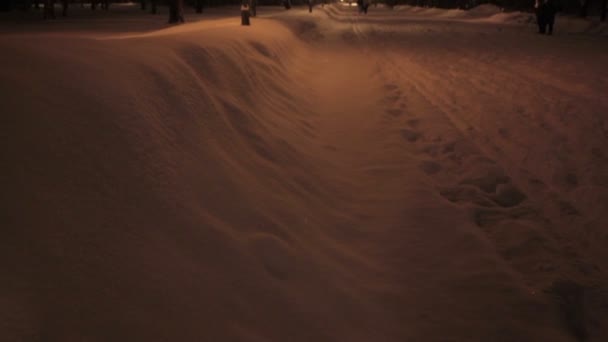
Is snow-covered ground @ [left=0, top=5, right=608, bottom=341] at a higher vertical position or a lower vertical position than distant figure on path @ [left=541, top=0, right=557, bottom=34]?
lower

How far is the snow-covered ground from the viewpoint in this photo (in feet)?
8.25

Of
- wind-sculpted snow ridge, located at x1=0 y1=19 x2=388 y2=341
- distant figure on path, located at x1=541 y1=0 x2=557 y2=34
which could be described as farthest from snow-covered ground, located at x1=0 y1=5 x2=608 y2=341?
distant figure on path, located at x1=541 y1=0 x2=557 y2=34

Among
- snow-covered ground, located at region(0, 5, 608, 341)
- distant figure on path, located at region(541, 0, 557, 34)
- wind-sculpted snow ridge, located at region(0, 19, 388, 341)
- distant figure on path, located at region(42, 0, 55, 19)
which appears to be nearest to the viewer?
wind-sculpted snow ridge, located at region(0, 19, 388, 341)

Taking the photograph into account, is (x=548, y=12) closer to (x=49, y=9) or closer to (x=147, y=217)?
(x=49, y=9)

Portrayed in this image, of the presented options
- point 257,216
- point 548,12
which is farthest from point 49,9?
point 257,216

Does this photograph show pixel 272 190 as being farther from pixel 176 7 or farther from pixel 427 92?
pixel 176 7

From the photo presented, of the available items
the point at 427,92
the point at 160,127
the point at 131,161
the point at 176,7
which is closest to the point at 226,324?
the point at 131,161

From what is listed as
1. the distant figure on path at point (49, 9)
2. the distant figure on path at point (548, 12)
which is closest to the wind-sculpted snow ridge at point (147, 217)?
the distant figure on path at point (49, 9)

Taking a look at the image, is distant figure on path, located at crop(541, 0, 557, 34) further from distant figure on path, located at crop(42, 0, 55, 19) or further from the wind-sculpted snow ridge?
distant figure on path, located at crop(42, 0, 55, 19)

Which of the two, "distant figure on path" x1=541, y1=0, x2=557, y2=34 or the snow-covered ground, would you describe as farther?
"distant figure on path" x1=541, y1=0, x2=557, y2=34

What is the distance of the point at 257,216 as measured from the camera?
3.87 m

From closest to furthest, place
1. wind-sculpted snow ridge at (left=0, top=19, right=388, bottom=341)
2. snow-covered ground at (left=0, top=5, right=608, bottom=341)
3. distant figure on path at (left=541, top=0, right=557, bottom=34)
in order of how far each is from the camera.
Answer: wind-sculpted snow ridge at (left=0, top=19, right=388, bottom=341), snow-covered ground at (left=0, top=5, right=608, bottom=341), distant figure on path at (left=541, top=0, right=557, bottom=34)

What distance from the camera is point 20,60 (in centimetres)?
365

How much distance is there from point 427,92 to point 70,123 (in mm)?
7363
